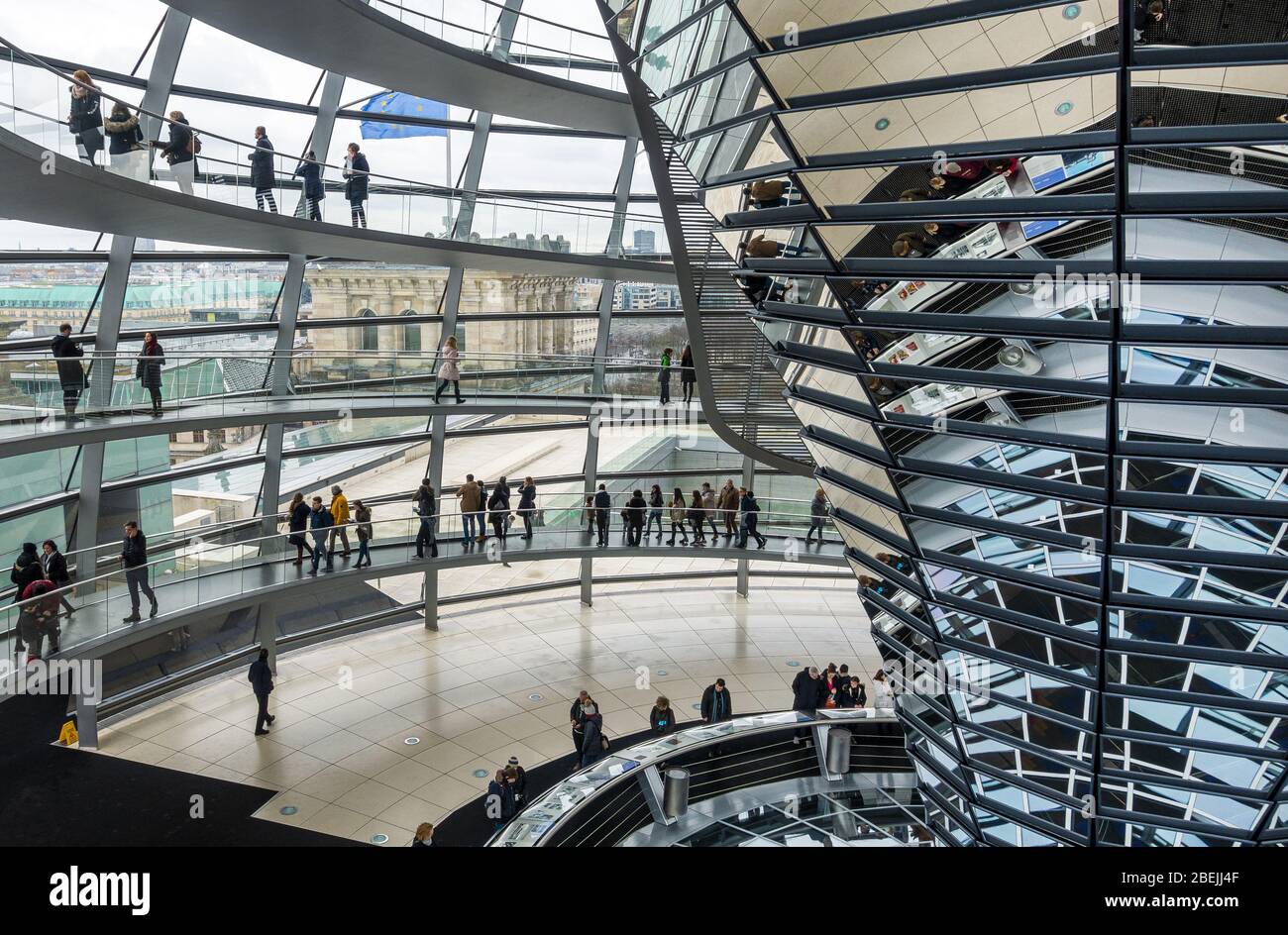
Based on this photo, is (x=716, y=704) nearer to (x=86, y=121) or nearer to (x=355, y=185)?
(x=355, y=185)

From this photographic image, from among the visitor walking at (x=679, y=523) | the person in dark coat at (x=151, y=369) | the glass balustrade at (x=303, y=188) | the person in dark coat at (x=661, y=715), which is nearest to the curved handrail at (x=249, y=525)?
the visitor walking at (x=679, y=523)

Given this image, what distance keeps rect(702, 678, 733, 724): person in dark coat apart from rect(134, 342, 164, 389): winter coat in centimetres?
1181

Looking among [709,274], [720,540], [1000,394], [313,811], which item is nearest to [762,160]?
[1000,394]

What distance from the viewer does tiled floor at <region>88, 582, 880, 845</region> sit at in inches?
677

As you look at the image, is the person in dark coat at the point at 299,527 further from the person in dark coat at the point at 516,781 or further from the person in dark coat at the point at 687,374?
the person in dark coat at the point at 687,374

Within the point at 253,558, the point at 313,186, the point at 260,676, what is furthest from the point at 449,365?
the point at 260,676

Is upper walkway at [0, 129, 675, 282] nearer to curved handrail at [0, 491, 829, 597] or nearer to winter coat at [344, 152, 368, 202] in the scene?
winter coat at [344, 152, 368, 202]

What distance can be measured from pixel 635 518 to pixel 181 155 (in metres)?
12.1

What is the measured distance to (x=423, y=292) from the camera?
23.2m

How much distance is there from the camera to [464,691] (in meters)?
21.1

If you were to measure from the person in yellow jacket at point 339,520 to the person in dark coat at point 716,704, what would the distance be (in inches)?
Result: 317

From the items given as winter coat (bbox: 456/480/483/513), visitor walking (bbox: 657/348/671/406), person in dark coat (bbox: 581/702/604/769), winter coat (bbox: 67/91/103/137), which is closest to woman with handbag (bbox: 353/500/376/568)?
winter coat (bbox: 456/480/483/513)
